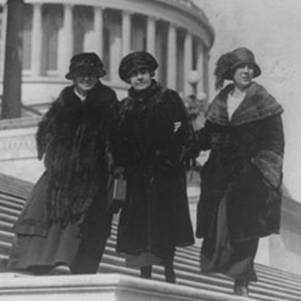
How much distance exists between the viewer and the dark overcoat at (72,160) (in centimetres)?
932

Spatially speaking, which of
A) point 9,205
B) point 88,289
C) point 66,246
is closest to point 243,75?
point 66,246

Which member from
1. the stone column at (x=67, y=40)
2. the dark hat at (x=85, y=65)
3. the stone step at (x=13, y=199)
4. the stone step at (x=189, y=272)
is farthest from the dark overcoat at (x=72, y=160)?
the stone column at (x=67, y=40)

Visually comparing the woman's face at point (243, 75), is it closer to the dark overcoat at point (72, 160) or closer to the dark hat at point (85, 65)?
the dark overcoat at point (72, 160)

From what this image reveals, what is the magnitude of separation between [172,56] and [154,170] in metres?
62.8

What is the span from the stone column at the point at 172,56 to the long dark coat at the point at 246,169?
6084 centimetres

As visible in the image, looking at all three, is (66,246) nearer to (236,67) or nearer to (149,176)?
(149,176)

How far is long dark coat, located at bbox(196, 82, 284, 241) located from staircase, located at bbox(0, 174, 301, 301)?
2090 millimetres

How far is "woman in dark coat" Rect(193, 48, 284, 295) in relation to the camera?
956 cm

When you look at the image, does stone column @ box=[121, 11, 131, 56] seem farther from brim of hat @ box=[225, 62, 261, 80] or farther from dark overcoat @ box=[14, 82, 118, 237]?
dark overcoat @ box=[14, 82, 118, 237]

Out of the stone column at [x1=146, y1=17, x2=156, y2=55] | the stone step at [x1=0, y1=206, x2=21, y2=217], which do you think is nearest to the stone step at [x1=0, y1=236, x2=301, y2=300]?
the stone step at [x1=0, y1=206, x2=21, y2=217]

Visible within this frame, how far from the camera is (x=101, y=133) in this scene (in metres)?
9.57

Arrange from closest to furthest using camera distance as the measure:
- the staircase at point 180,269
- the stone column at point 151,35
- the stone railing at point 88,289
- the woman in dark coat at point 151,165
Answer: the stone railing at point 88,289 → the woman in dark coat at point 151,165 → the staircase at point 180,269 → the stone column at point 151,35

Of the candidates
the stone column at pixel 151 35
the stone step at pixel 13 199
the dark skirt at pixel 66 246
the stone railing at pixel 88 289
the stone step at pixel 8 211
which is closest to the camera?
the stone railing at pixel 88 289

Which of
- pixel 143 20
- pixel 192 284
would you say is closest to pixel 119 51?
pixel 143 20
